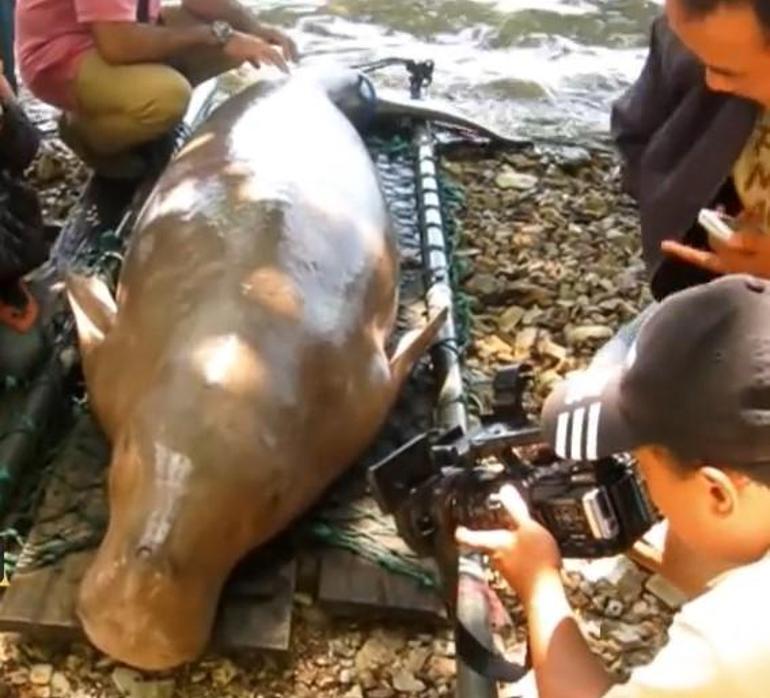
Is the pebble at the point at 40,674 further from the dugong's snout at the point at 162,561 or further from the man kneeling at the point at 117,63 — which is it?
the man kneeling at the point at 117,63

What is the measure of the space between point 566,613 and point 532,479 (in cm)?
22

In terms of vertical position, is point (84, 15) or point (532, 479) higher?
point (532, 479)

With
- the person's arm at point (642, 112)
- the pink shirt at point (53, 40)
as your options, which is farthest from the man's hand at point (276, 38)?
the person's arm at point (642, 112)

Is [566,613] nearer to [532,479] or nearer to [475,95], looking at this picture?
[532,479]

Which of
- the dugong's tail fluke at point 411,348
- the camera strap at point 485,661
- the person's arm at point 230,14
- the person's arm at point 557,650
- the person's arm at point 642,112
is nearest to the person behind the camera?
the person's arm at point 557,650

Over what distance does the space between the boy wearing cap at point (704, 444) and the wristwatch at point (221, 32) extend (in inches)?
117

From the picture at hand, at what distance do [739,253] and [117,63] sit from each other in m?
2.40

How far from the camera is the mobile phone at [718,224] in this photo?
317cm

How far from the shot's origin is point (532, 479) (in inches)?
99.8

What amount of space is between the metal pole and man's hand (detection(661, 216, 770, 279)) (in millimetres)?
704

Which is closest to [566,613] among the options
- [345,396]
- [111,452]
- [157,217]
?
[345,396]

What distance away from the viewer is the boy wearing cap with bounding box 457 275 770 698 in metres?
1.91

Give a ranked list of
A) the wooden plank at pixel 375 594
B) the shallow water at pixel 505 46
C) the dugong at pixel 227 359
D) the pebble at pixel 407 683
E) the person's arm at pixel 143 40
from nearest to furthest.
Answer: the dugong at pixel 227 359 < the pebble at pixel 407 683 < the wooden plank at pixel 375 594 < the person's arm at pixel 143 40 < the shallow water at pixel 505 46

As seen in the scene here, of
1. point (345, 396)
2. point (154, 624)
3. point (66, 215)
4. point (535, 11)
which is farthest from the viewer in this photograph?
point (535, 11)
